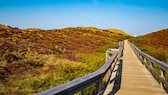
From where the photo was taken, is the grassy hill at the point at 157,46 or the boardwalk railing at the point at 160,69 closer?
the boardwalk railing at the point at 160,69

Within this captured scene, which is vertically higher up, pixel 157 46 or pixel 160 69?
pixel 160 69

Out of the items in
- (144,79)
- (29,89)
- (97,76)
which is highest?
(97,76)

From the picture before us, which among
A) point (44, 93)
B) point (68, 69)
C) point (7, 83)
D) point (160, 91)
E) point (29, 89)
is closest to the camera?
point (44, 93)

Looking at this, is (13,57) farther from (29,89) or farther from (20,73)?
(29,89)

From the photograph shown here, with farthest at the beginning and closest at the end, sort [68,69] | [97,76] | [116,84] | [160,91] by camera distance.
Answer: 1. [68,69]
2. [116,84]
3. [160,91]
4. [97,76]

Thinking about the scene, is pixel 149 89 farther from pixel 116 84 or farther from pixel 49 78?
pixel 49 78

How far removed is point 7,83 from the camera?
39.4ft

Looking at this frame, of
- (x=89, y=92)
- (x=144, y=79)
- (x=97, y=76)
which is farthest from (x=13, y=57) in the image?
(x=97, y=76)

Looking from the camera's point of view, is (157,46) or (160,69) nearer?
(160,69)

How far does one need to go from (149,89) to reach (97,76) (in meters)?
3.63

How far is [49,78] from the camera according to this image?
512 inches

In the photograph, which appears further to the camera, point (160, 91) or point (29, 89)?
point (29, 89)

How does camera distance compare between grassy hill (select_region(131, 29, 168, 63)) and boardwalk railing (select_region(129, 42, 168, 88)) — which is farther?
grassy hill (select_region(131, 29, 168, 63))

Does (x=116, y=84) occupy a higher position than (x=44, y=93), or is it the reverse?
(x=44, y=93)
